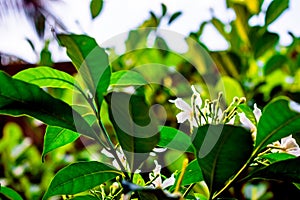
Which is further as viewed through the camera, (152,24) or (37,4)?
(37,4)

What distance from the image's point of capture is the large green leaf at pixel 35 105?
1.37 feet

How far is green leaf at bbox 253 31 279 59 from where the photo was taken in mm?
1272

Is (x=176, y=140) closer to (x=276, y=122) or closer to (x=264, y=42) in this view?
(x=276, y=122)

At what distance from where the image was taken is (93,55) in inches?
17.7

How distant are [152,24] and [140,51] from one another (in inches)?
5.5

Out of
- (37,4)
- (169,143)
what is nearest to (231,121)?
(169,143)

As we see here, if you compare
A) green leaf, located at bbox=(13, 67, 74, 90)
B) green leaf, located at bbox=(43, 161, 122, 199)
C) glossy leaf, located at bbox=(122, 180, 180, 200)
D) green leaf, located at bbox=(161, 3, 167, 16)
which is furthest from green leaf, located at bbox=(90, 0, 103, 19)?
green leaf, located at bbox=(161, 3, 167, 16)

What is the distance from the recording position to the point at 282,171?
1.46ft

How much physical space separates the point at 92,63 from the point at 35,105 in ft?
0.23

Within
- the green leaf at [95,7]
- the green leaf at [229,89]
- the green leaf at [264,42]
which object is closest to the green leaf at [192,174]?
the green leaf at [95,7]

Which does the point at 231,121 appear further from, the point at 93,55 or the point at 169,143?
the point at 93,55

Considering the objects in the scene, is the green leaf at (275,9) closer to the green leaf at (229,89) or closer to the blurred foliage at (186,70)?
the blurred foliage at (186,70)

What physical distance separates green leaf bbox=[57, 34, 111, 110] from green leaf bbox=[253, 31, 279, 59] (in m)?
0.91

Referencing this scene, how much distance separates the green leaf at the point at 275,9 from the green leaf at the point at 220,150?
730mm
